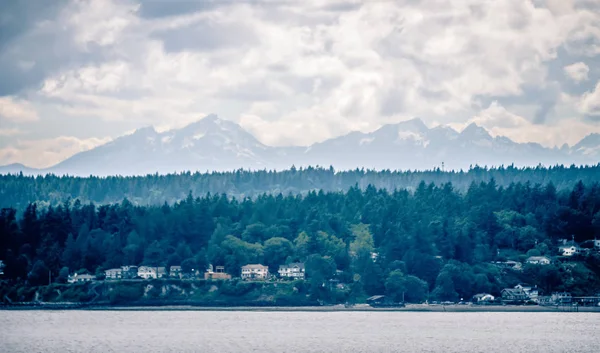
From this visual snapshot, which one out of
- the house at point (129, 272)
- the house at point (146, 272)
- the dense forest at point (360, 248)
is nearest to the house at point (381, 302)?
the dense forest at point (360, 248)

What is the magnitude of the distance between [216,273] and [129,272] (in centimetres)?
1474

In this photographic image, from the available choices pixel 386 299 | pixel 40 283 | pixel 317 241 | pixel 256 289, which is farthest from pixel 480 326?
pixel 40 283

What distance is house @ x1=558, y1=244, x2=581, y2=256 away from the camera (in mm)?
182875

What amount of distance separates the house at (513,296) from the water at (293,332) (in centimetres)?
494

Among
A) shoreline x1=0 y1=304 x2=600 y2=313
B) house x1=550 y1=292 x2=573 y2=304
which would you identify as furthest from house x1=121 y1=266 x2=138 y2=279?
house x1=550 y1=292 x2=573 y2=304

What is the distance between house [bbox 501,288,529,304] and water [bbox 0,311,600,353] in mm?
4943

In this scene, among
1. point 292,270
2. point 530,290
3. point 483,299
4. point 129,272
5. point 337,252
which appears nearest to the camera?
point 483,299

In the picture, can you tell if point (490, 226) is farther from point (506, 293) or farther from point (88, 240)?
point (88, 240)

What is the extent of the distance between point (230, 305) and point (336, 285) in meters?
16.8

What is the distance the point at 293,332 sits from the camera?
12000 cm

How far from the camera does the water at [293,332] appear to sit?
103 m

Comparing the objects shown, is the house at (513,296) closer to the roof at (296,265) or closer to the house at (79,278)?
the roof at (296,265)

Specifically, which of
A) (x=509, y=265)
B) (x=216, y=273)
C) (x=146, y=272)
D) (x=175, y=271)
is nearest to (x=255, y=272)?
(x=216, y=273)

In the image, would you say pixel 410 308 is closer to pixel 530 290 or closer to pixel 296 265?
pixel 530 290
